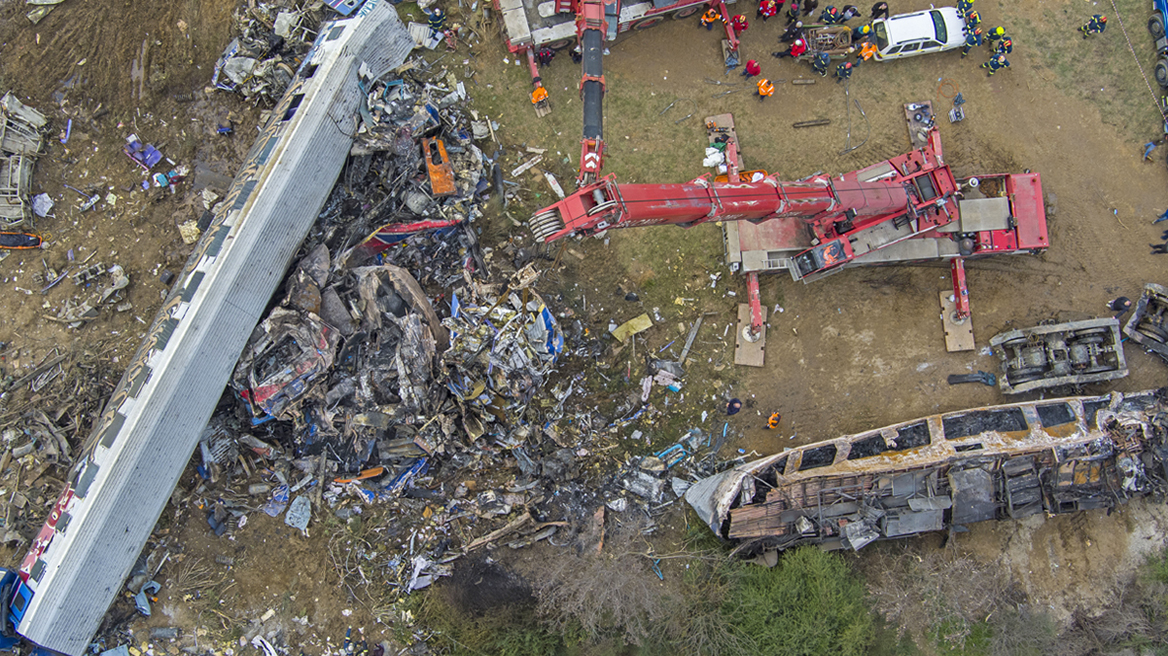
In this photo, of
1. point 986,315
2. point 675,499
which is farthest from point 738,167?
point 675,499

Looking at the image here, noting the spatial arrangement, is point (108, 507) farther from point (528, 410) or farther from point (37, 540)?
point (528, 410)

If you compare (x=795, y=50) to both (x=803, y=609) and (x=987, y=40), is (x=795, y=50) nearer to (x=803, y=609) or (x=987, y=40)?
(x=987, y=40)

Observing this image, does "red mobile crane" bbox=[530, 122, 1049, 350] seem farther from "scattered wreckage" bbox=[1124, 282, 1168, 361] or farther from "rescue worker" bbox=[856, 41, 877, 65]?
"scattered wreckage" bbox=[1124, 282, 1168, 361]

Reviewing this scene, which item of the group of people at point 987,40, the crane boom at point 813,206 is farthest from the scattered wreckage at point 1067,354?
the group of people at point 987,40

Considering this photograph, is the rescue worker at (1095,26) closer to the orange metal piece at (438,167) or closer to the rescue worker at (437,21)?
the rescue worker at (437,21)

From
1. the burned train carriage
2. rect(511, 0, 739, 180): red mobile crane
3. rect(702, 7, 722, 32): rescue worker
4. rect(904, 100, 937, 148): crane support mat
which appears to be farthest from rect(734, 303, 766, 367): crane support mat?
rect(702, 7, 722, 32): rescue worker

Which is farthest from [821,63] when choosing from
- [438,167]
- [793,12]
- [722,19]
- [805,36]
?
[438,167]

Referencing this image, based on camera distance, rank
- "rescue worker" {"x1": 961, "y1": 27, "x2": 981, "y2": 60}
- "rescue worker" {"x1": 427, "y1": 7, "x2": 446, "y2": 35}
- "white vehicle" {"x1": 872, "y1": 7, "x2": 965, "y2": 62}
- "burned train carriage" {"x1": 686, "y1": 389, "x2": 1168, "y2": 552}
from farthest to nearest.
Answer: "rescue worker" {"x1": 427, "y1": 7, "x2": 446, "y2": 35}
"rescue worker" {"x1": 961, "y1": 27, "x2": 981, "y2": 60}
"white vehicle" {"x1": 872, "y1": 7, "x2": 965, "y2": 62}
"burned train carriage" {"x1": 686, "y1": 389, "x2": 1168, "y2": 552}

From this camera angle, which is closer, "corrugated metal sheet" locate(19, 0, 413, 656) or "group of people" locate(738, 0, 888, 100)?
"corrugated metal sheet" locate(19, 0, 413, 656)
